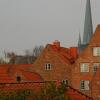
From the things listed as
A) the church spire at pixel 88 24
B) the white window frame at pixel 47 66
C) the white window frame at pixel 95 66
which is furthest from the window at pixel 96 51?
the church spire at pixel 88 24

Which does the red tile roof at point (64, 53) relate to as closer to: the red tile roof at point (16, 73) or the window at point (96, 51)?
the red tile roof at point (16, 73)

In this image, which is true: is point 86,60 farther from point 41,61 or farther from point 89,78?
point 41,61

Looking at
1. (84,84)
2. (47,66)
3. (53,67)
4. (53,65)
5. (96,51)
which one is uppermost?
(96,51)

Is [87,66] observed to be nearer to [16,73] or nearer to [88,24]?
[16,73]

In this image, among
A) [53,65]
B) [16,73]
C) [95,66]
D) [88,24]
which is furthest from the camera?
[88,24]

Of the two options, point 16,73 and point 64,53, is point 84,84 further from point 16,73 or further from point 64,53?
point 16,73

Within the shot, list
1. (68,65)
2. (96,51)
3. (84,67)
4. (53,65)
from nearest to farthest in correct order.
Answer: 1. (96,51)
2. (84,67)
3. (68,65)
4. (53,65)

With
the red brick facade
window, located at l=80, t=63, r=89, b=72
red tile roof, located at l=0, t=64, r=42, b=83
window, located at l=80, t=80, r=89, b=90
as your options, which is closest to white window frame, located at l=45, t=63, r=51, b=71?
the red brick facade

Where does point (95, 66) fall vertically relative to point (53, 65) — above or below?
below

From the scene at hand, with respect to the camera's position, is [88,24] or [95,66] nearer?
[95,66]

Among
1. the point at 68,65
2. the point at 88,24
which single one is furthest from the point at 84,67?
the point at 88,24

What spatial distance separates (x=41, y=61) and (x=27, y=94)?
42.1 m

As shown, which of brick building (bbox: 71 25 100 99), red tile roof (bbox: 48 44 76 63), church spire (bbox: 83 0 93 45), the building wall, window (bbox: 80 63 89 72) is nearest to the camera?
brick building (bbox: 71 25 100 99)

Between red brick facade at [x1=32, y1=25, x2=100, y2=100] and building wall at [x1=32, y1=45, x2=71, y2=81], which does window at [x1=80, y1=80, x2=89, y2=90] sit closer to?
red brick facade at [x1=32, y1=25, x2=100, y2=100]
